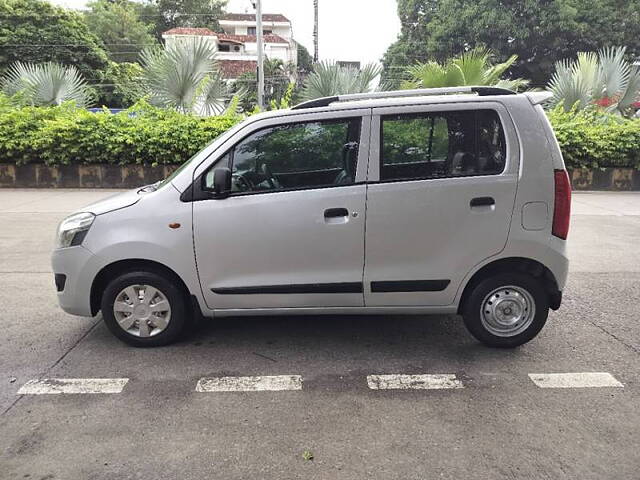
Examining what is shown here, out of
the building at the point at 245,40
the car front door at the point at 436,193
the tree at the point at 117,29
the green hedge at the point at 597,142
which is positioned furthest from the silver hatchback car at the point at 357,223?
the tree at the point at 117,29

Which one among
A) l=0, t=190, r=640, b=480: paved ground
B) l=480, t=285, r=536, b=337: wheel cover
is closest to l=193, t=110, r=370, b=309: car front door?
l=0, t=190, r=640, b=480: paved ground

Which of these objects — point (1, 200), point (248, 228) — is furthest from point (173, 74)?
point (248, 228)

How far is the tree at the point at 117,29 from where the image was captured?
2000 inches

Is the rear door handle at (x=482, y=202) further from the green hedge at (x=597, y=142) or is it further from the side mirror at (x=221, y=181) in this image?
the green hedge at (x=597, y=142)

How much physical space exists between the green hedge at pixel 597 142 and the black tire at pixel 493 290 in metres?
9.11

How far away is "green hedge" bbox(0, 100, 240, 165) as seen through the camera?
39.5 feet

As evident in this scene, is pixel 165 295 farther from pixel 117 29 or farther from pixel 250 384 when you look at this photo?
pixel 117 29

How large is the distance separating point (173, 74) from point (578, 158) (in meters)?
9.47

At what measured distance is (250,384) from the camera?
359 cm

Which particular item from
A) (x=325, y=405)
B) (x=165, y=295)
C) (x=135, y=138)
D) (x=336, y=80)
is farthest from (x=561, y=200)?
(x=135, y=138)

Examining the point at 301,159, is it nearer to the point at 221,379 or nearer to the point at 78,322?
the point at 221,379

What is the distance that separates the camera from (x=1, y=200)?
11.1 metres

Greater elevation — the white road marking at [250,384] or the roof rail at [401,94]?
the roof rail at [401,94]

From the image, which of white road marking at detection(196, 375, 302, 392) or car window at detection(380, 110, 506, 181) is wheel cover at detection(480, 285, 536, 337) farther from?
white road marking at detection(196, 375, 302, 392)
